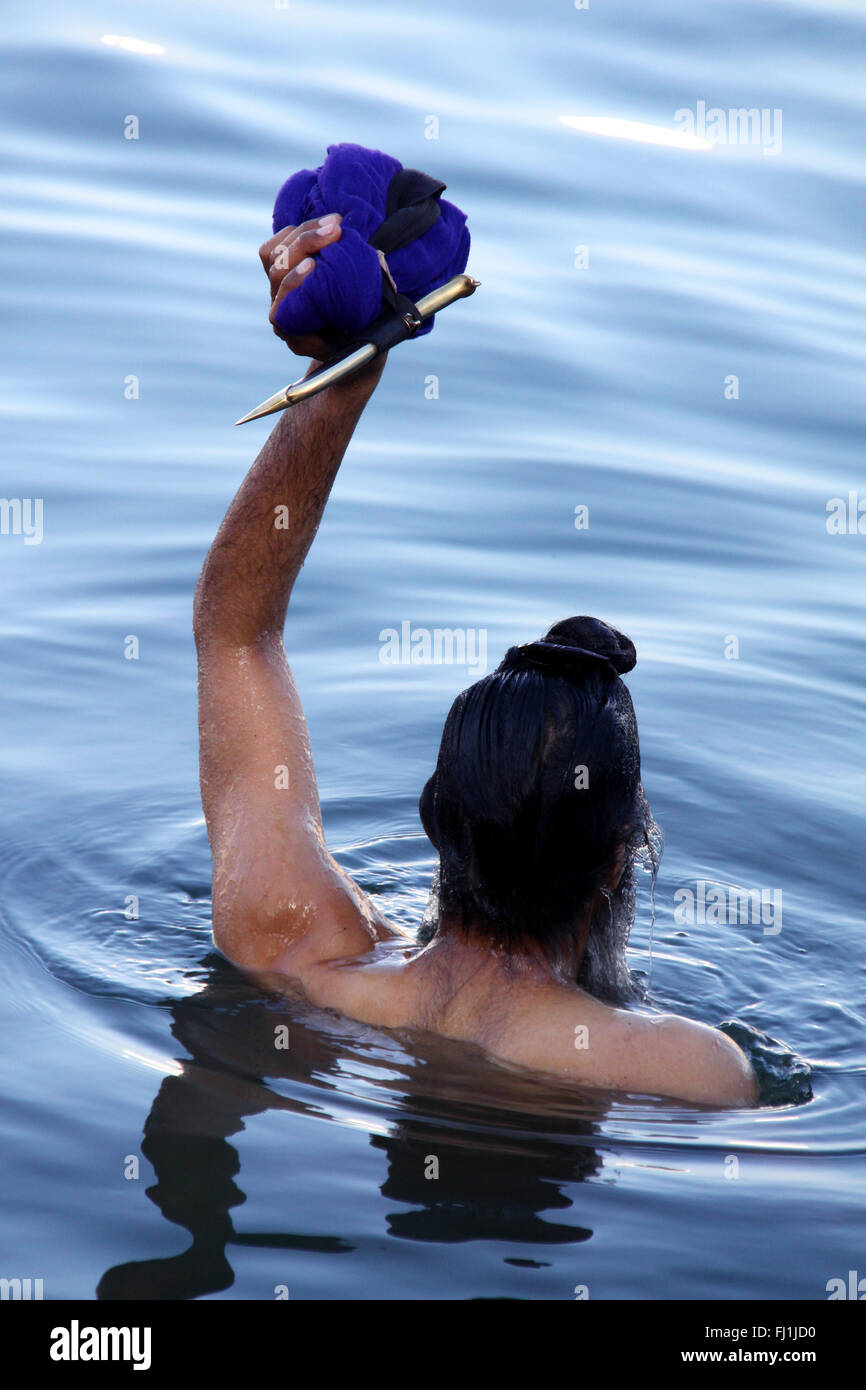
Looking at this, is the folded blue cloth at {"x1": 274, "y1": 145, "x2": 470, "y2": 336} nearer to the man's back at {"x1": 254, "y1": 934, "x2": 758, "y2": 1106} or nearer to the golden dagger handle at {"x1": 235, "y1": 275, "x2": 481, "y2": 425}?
the golden dagger handle at {"x1": 235, "y1": 275, "x2": 481, "y2": 425}

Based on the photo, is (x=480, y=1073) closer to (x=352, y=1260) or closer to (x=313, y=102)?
(x=352, y=1260)

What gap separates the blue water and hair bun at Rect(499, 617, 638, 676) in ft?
2.51

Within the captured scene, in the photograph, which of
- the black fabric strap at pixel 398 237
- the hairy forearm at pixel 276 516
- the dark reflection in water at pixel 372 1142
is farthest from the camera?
the hairy forearm at pixel 276 516

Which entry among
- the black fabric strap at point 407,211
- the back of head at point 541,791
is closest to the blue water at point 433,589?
the back of head at point 541,791

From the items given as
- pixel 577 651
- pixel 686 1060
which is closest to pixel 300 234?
pixel 577 651

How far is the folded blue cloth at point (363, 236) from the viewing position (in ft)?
9.36

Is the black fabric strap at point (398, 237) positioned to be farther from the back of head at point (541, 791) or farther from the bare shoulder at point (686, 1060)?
the bare shoulder at point (686, 1060)

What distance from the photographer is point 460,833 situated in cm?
298

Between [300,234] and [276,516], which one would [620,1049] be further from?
[300,234]

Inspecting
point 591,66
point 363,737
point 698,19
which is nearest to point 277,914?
point 363,737

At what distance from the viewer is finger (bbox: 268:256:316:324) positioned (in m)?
2.86

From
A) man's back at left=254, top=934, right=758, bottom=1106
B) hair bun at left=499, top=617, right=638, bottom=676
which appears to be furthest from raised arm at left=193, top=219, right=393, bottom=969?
hair bun at left=499, top=617, right=638, bottom=676

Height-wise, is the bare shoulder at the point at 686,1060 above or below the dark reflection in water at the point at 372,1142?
above

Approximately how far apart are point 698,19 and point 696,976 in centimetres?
1000
